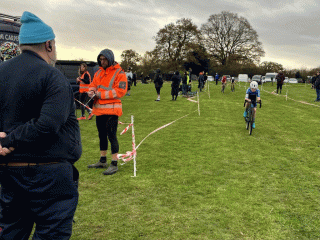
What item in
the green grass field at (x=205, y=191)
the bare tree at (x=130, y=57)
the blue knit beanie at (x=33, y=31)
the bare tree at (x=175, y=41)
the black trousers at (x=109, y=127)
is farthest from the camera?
the bare tree at (x=130, y=57)

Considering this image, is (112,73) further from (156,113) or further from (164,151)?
(156,113)

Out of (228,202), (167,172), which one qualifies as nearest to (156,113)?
(167,172)

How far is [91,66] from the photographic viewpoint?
13859 mm

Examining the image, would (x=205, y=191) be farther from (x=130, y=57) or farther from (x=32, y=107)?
(x=130, y=57)

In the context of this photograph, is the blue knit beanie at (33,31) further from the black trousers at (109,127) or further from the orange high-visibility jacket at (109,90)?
the black trousers at (109,127)

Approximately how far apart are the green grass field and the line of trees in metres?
53.5

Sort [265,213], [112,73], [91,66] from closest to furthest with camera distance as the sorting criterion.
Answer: [265,213] < [112,73] < [91,66]

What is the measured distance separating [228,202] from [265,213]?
53 cm

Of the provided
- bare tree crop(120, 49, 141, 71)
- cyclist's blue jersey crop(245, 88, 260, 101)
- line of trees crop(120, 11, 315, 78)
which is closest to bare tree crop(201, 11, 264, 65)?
line of trees crop(120, 11, 315, 78)

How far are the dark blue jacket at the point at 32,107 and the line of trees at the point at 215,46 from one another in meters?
58.8

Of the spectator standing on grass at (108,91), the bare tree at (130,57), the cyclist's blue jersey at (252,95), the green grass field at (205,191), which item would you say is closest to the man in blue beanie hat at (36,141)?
the green grass field at (205,191)

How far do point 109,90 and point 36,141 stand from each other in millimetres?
3264

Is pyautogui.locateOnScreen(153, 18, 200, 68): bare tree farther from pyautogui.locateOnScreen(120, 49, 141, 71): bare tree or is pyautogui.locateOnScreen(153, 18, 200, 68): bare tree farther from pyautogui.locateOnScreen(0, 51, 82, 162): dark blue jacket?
pyautogui.locateOnScreen(0, 51, 82, 162): dark blue jacket

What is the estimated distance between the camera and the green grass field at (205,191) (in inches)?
144
